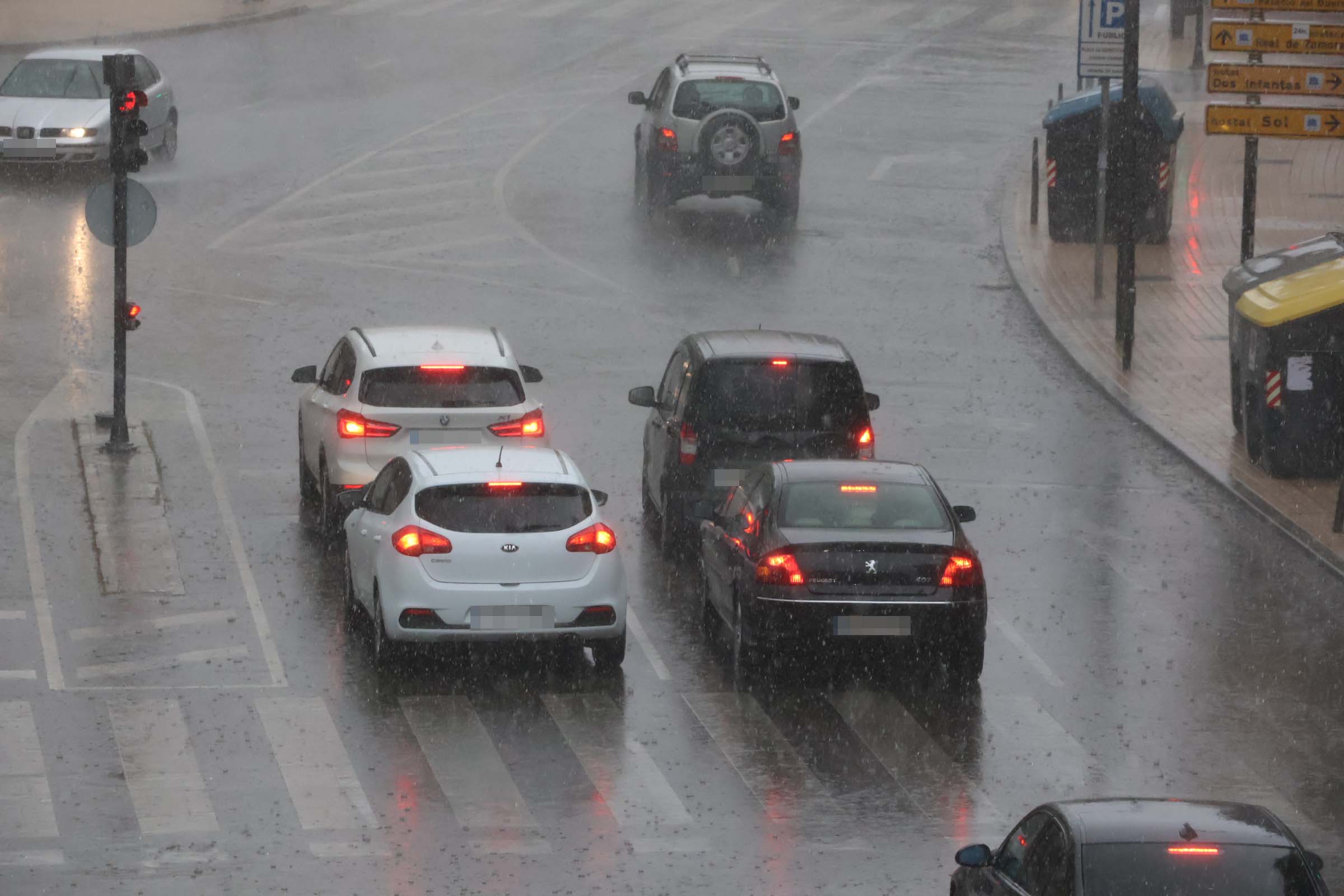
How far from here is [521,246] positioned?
30.1 metres

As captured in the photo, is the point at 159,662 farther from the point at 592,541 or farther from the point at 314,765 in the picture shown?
the point at 592,541

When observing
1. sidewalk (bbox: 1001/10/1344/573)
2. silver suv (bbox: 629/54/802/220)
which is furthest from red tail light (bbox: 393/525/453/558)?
silver suv (bbox: 629/54/802/220)

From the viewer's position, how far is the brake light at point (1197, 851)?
27.4ft

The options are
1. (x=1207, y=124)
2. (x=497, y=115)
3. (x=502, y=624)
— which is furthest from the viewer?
(x=497, y=115)

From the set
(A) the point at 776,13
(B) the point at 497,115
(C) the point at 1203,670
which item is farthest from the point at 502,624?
(A) the point at 776,13

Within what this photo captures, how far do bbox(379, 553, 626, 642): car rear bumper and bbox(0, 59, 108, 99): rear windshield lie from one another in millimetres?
20039

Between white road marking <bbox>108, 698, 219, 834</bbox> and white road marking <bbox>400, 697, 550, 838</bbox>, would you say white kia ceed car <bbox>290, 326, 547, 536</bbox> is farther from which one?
white road marking <bbox>108, 698, 219, 834</bbox>

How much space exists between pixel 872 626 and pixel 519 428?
4790 mm

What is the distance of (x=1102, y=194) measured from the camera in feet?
92.8

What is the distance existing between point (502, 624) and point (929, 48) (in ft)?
116

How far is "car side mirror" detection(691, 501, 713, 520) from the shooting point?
17.8 meters

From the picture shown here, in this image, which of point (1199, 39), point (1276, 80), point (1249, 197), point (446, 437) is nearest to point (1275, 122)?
point (1276, 80)

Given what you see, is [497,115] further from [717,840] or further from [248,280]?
[717,840]

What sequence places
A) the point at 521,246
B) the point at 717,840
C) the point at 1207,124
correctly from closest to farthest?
the point at 717,840, the point at 1207,124, the point at 521,246
